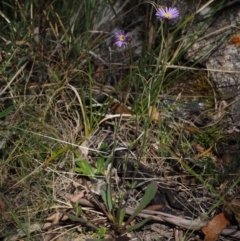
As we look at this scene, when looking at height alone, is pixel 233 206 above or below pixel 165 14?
below

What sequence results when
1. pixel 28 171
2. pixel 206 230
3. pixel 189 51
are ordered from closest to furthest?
pixel 206 230, pixel 28 171, pixel 189 51

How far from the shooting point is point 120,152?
1.98 m

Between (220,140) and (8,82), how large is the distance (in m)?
0.82

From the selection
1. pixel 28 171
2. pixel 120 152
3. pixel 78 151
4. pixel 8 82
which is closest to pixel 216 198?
pixel 120 152

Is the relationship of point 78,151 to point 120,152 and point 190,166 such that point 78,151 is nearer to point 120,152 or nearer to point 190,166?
point 120,152

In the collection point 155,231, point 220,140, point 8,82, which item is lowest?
point 155,231

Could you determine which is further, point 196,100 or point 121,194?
point 196,100

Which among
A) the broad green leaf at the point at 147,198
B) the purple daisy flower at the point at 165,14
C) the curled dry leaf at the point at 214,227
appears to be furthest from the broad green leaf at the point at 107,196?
the purple daisy flower at the point at 165,14

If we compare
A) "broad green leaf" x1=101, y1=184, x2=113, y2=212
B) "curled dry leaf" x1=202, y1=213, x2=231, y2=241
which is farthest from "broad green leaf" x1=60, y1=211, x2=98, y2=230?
"curled dry leaf" x1=202, y1=213, x2=231, y2=241

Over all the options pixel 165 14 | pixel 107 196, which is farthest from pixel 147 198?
pixel 165 14

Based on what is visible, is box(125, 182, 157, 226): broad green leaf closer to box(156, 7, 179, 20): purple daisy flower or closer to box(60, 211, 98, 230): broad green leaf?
box(60, 211, 98, 230): broad green leaf

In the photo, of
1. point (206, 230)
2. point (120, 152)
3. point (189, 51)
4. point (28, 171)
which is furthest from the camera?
point (189, 51)

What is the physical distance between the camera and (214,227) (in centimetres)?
173

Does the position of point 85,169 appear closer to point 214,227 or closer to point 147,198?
point 147,198
